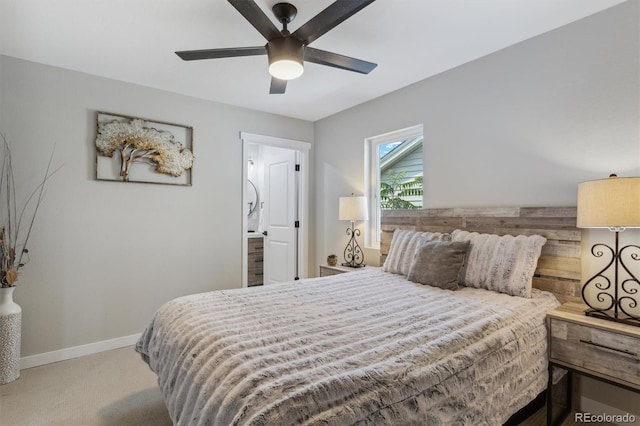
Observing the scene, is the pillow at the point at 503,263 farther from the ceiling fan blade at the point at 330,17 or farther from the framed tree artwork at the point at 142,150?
the framed tree artwork at the point at 142,150

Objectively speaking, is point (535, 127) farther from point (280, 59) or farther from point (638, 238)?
point (280, 59)

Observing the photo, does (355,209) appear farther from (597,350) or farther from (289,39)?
(597,350)

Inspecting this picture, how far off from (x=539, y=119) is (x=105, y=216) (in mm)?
3675

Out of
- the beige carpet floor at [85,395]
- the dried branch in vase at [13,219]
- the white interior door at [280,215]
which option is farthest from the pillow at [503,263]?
the dried branch in vase at [13,219]

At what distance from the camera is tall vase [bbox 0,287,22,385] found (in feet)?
7.52

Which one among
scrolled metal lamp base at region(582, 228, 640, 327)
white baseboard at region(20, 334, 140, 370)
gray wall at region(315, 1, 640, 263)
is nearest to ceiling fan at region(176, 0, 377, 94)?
gray wall at region(315, 1, 640, 263)

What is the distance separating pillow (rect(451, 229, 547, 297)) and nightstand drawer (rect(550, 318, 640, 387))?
32cm

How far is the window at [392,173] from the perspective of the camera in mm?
3197

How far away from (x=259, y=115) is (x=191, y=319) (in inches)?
115

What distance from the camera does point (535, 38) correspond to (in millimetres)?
2297

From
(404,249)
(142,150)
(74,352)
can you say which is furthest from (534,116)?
(74,352)

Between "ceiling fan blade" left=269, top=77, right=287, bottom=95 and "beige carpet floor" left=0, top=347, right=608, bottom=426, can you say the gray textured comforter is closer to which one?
"beige carpet floor" left=0, top=347, right=608, bottom=426

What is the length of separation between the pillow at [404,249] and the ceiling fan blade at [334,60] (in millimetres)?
1400

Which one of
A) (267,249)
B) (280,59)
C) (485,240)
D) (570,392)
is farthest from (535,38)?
(267,249)
